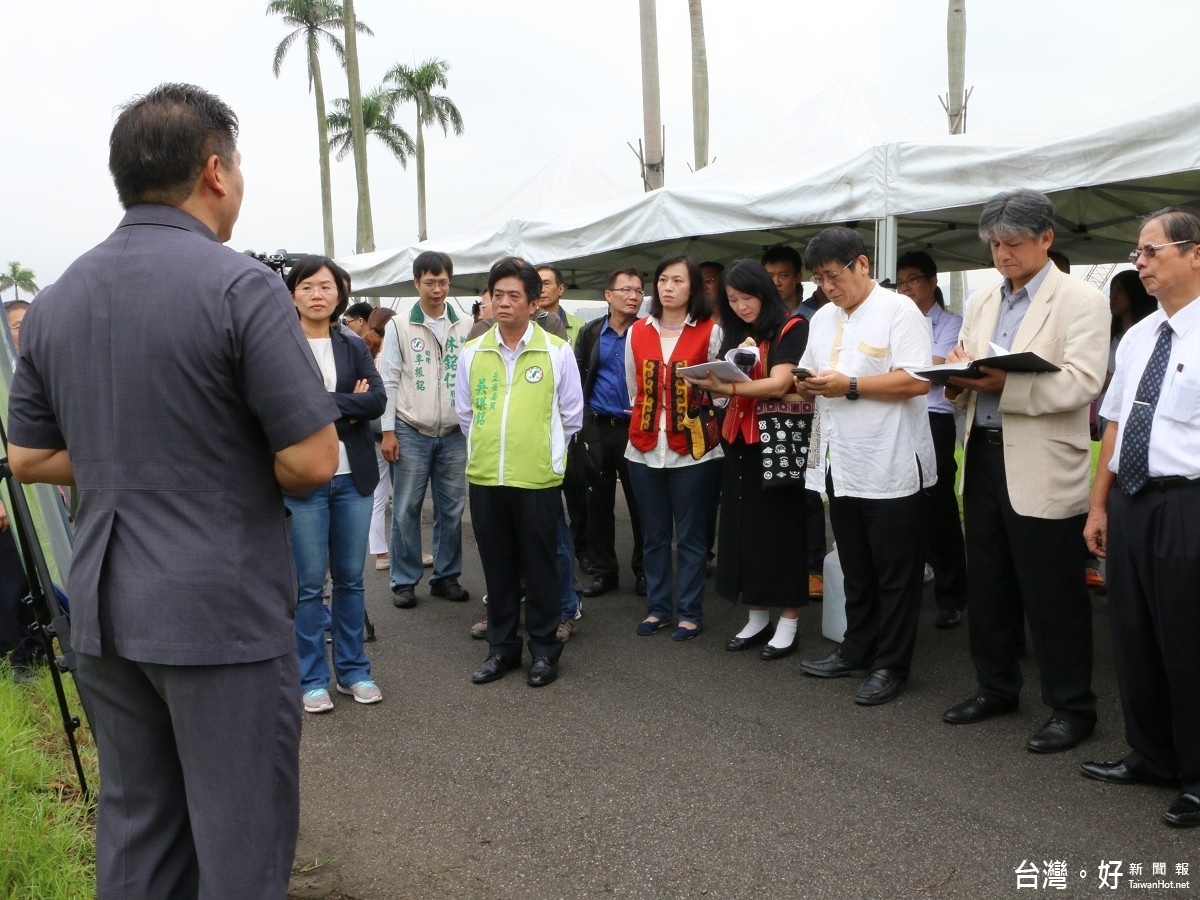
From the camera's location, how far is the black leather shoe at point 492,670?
4.70 metres

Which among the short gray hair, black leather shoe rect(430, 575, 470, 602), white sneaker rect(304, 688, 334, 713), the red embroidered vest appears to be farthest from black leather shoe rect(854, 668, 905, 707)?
black leather shoe rect(430, 575, 470, 602)

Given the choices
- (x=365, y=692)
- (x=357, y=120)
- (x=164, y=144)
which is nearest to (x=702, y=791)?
(x=365, y=692)

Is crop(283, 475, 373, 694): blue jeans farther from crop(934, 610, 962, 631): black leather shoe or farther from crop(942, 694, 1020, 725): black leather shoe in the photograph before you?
crop(934, 610, 962, 631): black leather shoe

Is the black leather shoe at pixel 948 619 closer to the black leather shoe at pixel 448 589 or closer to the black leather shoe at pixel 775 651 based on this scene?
the black leather shoe at pixel 775 651

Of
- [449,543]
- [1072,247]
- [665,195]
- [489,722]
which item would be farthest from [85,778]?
[1072,247]

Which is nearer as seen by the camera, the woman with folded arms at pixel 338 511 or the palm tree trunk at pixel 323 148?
the woman with folded arms at pixel 338 511

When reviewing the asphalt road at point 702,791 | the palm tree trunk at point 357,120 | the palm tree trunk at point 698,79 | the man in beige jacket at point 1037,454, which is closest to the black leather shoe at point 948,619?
the asphalt road at point 702,791

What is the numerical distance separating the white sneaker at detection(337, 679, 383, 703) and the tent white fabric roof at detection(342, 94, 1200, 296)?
337 centimetres

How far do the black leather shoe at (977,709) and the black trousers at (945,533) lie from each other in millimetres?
1339

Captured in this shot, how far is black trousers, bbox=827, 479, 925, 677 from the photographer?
417cm

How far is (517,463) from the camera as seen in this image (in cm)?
455

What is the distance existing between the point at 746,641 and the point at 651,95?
10597mm

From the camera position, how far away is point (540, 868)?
302 centimetres

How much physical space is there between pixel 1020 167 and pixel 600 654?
10.4 ft
